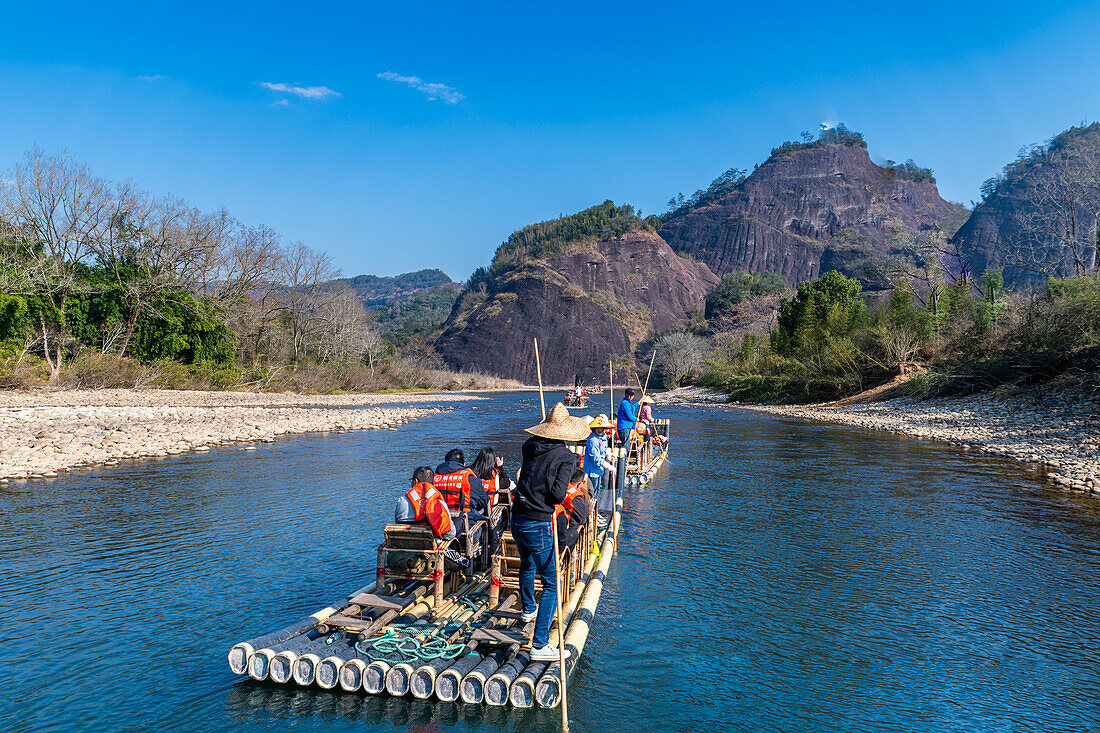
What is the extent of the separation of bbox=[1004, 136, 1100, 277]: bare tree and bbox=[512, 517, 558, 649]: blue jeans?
40.4 metres

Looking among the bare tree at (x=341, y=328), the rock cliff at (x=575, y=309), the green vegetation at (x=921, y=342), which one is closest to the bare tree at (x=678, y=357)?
the green vegetation at (x=921, y=342)

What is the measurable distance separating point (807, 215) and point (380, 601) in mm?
188891

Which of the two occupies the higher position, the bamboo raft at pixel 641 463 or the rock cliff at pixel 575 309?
the rock cliff at pixel 575 309

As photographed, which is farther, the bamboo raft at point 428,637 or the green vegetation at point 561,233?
the green vegetation at point 561,233

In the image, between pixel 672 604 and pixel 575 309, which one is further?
pixel 575 309

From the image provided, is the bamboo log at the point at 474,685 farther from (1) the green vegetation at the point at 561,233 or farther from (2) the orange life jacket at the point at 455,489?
(1) the green vegetation at the point at 561,233

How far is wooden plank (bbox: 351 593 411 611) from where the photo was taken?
6.57m

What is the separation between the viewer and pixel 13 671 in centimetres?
655

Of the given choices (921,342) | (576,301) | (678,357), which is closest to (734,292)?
(576,301)

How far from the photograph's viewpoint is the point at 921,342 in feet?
134

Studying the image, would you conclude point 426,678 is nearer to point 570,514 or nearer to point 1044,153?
point 570,514

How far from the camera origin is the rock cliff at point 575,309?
124688mm

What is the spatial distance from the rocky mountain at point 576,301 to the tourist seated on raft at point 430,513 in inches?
4192

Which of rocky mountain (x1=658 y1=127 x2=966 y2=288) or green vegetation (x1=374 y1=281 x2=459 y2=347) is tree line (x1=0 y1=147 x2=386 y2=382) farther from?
rocky mountain (x1=658 y1=127 x2=966 y2=288)
